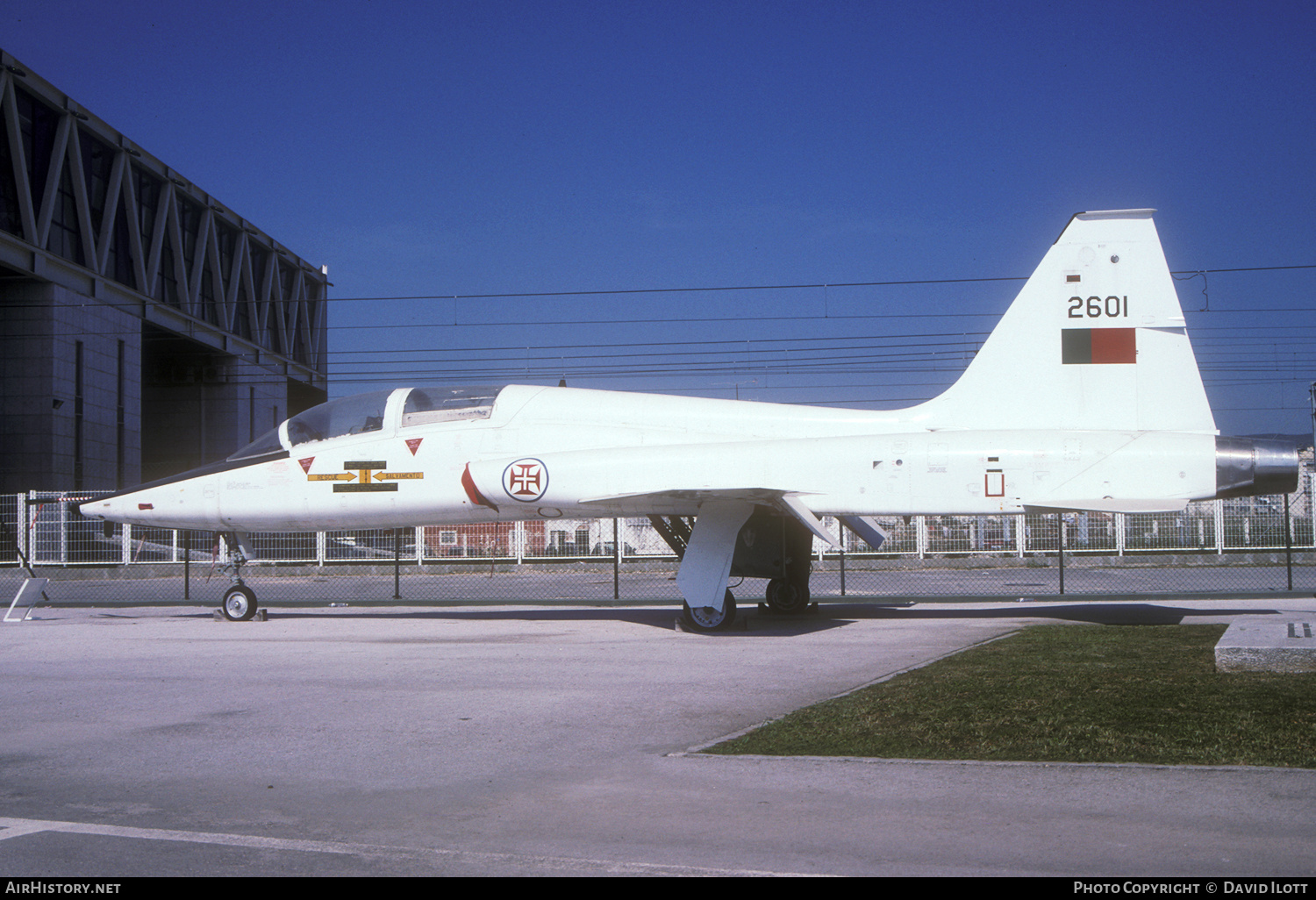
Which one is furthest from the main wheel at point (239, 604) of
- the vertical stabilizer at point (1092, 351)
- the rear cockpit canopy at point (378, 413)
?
the vertical stabilizer at point (1092, 351)

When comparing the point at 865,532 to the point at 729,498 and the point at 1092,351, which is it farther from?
the point at 1092,351

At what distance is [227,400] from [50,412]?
14.6 metres

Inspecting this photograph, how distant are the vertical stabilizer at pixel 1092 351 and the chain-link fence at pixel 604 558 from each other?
309 inches

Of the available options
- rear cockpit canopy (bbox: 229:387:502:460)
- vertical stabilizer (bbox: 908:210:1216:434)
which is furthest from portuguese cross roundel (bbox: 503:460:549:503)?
vertical stabilizer (bbox: 908:210:1216:434)

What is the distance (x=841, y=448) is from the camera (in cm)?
1271

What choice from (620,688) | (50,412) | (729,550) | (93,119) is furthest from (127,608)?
(93,119)

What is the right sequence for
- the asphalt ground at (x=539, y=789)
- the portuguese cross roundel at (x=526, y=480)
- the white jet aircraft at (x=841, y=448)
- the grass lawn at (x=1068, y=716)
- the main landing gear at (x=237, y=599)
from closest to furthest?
the asphalt ground at (x=539, y=789), the grass lawn at (x=1068, y=716), the white jet aircraft at (x=841, y=448), the portuguese cross roundel at (x=526, y=480), the main landing gear at (x=237, y=599)

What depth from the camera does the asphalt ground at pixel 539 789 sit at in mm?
4012

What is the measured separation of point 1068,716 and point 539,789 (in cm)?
352

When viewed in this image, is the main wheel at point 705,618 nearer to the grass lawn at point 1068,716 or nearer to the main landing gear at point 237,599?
the grass lawn at point 1068,716

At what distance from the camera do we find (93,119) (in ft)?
127

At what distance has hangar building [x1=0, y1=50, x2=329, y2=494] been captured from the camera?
117 feet

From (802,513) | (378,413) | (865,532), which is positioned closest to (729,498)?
(802,513)

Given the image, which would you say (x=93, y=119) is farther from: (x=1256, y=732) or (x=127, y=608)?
(x=1256, y=732)
